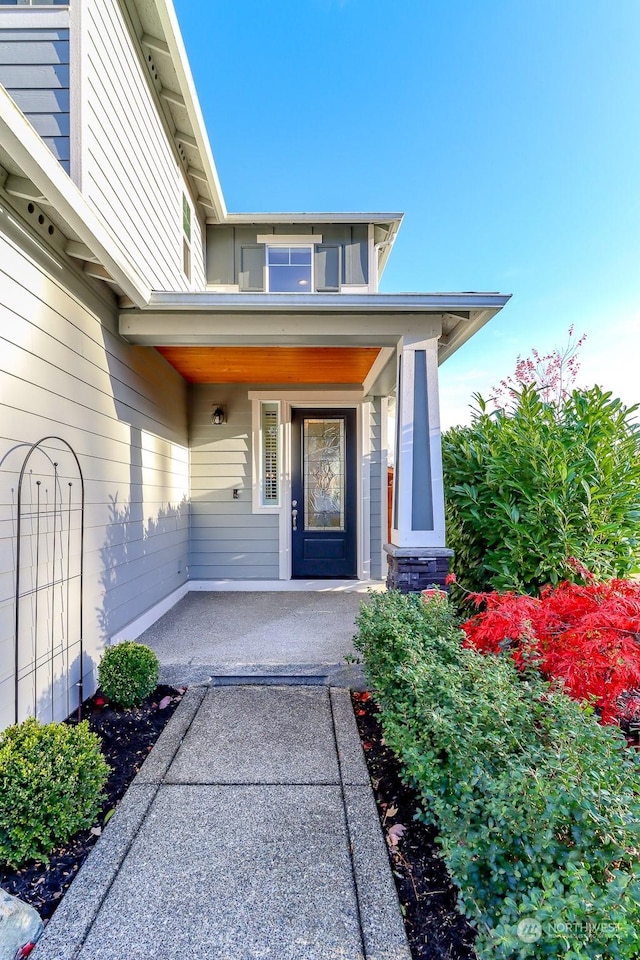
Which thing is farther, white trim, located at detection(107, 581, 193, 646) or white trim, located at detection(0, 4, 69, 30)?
white trim, located at detection(107, 581, 193, 646)

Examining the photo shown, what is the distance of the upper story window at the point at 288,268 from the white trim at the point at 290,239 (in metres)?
0.05

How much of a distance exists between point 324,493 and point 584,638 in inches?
149

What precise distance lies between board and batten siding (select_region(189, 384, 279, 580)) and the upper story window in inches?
78.9

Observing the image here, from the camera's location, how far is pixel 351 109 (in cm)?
800

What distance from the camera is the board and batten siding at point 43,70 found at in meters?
2.75

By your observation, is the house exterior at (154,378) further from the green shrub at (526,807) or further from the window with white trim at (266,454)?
the green shrub at (526,807)

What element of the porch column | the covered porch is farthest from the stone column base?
the covered porch

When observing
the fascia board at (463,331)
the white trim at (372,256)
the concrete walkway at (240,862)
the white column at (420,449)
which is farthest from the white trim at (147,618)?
the white trim at (372,256)

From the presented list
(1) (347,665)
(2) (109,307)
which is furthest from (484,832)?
(2) (109,307)

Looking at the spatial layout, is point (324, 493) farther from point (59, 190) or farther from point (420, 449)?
point (59, 190)

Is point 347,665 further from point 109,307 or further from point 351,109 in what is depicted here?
point 351,109

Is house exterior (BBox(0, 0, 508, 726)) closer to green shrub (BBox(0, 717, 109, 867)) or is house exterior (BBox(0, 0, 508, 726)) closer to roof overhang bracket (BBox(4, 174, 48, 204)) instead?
roof overhang bracket (BBox(4, 174, 48, 204))

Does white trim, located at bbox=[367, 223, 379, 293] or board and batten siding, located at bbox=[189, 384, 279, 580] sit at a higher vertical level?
white trim, located at bbox=[367, 223, 379, 293]

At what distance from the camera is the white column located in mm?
3416
